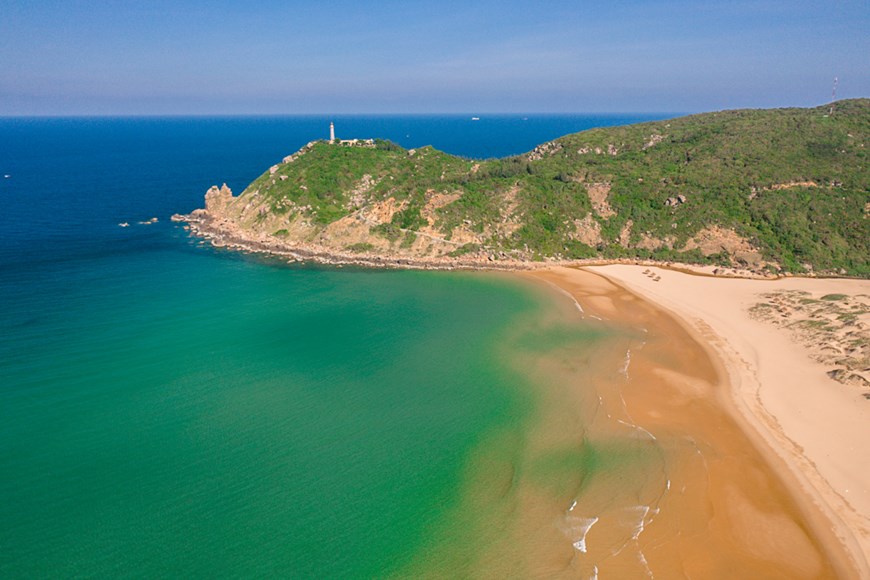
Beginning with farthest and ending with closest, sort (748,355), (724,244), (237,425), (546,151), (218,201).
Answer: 1. (546,151)
2. (218,201)
3. (724,244)
4. (748,355)
5. (237,425)

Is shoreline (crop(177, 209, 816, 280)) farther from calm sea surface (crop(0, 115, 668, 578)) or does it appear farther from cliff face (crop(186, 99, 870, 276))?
calm sea surface (crop(0, 115, 668, 578))

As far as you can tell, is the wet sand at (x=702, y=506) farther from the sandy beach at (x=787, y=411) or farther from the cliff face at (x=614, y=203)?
the cliff face at (x=614, y=203)

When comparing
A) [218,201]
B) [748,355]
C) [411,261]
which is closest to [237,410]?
[411,261]

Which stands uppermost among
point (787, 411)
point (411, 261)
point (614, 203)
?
point (614, 203)

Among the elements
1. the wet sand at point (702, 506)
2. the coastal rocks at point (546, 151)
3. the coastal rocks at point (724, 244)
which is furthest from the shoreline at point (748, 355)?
the coastal rocks at point (546, 151)

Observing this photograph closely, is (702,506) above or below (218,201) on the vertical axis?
below

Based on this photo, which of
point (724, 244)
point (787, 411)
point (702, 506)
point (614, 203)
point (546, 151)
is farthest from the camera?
point (546, 151)

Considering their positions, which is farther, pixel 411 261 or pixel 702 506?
pixel 411 261

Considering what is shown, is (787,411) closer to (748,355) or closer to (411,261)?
(748,355)
